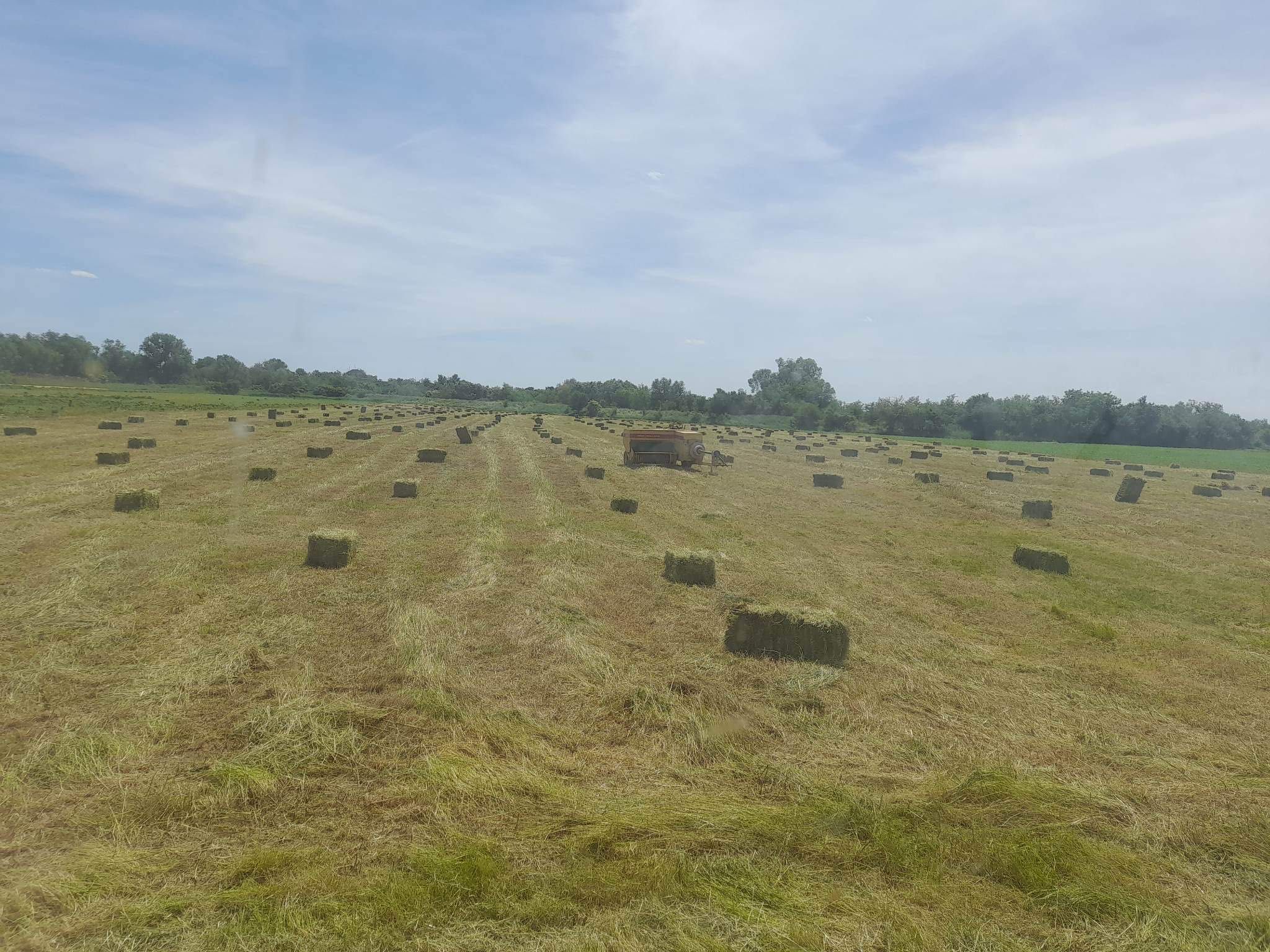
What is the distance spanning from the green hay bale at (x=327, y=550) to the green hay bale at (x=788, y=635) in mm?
6810

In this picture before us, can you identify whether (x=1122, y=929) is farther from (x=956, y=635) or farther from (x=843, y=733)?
(x=956, y=635)

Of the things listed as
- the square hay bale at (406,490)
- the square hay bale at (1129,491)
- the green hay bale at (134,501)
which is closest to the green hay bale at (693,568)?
the square hay bale at (406,490)

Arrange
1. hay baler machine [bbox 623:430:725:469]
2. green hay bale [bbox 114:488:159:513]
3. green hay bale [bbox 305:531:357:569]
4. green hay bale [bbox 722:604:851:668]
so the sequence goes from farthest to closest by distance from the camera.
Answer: hay baler machine [bbox 623:430:725:469], green hay bale [bbox 114:488:159:513], green hay bale [bbox 305:531:357:569], green hay bale [bbox 722:604:851:668]

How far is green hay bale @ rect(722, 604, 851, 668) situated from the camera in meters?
8.51

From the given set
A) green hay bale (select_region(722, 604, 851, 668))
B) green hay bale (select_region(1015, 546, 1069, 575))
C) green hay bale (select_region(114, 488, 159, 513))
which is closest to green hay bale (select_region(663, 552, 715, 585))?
green hay bale (select_region(722, 604, 851, 668))

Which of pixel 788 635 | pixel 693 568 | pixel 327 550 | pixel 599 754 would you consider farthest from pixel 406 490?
pixel 599 754

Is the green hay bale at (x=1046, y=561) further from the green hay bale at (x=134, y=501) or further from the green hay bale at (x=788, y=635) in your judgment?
the green hay bale at (x=134, y=501)

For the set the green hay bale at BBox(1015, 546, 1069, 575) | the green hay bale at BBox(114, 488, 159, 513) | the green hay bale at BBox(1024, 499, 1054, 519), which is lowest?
the green hay bale at BBox(114, 488, 159, 513)

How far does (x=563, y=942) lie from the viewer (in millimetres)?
3967

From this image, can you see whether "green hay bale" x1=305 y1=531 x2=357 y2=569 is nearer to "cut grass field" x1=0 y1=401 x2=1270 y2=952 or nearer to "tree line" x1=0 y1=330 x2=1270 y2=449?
"cut grass field" x1=0 y1=401 x2=1270 y2=952

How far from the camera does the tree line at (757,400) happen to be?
81312 mm

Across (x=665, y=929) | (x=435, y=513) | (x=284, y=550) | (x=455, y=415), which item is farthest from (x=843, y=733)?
(x=455, y=415)

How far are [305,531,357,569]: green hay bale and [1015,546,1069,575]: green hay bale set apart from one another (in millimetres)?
13197

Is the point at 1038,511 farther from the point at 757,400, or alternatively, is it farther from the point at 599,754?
the point at 757,400
